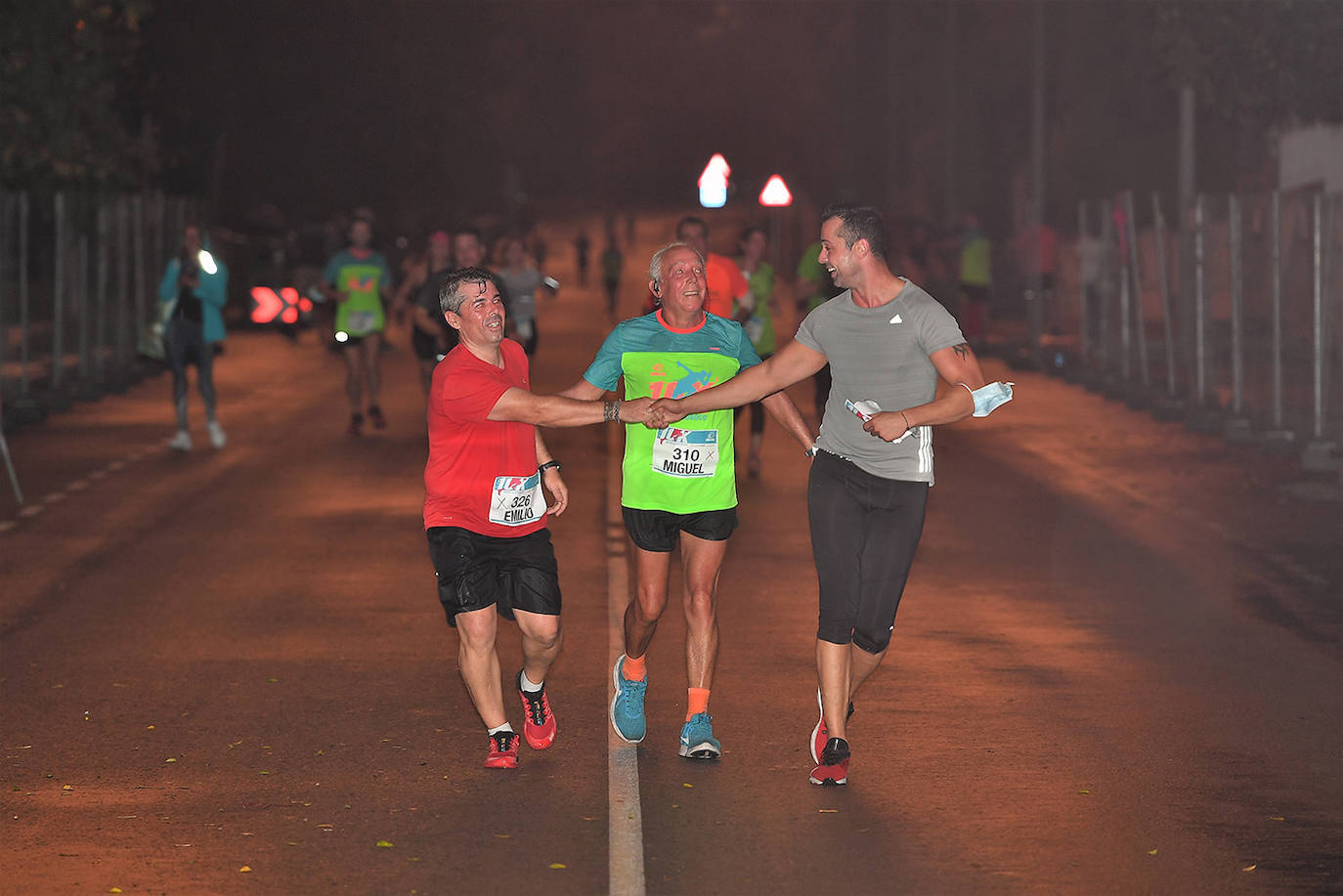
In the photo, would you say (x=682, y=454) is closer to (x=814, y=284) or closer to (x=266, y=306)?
(x=814, y=284)

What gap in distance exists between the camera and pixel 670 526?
7629 mm

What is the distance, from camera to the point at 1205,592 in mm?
11445

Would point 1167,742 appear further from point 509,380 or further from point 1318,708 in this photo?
point 509,380

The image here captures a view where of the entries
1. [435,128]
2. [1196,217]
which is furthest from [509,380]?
[435,128]

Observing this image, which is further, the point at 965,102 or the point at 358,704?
the point at 965,102

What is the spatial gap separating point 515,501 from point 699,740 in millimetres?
1075

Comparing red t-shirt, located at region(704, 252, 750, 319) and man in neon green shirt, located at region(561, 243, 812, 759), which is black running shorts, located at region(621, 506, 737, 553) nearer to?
man in neon green shirt, located at region(561, 243, 812, 759)

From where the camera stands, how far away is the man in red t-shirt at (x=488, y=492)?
23.9 feet

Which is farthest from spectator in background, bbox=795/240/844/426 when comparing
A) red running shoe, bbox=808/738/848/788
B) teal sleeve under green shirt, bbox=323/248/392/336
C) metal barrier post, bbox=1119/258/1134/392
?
red running shoe, bbox=808/738/848/788

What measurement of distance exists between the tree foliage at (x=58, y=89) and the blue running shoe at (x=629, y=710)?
17.5 metres

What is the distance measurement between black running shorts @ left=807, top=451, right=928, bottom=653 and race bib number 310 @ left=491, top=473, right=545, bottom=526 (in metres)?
0.96

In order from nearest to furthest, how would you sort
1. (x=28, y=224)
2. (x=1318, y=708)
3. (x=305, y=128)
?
1. (x=1318, y=708)
2. (x=28, y=224)
3. (x=305, y=128)

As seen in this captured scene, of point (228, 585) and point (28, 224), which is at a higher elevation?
point (28, 224)

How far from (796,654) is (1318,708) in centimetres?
231
